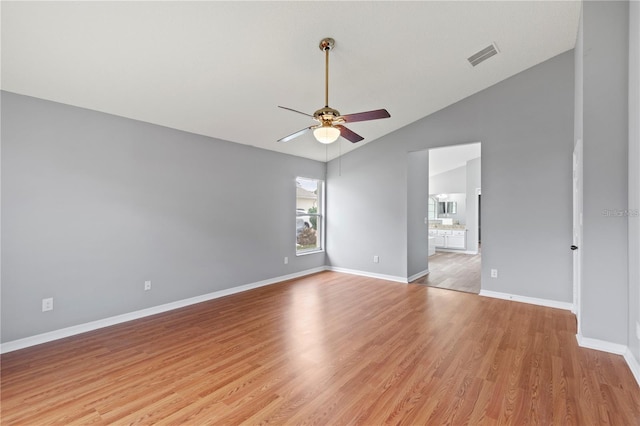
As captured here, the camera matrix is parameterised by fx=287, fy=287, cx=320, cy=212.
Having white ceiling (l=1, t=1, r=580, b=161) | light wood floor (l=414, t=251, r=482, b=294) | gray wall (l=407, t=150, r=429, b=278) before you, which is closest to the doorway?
light wood floor (l=414, t=251, r=482, b=294)

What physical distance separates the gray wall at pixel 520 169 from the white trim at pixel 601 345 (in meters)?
1.37

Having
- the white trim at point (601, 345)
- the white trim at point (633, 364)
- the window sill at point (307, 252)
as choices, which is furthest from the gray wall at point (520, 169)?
the window sill at point (307, 252)

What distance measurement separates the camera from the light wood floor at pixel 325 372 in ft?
6.45

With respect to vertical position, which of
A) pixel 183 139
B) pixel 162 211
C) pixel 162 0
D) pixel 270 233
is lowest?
pixel 270 233

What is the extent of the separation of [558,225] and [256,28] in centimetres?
465

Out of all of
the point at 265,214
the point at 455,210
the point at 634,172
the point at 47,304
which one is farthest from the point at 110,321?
the point at 455,210

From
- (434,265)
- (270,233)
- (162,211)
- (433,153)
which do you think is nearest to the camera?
(162,211)

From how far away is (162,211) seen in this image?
4.02m

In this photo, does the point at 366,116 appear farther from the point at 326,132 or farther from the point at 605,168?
the point at 605,168

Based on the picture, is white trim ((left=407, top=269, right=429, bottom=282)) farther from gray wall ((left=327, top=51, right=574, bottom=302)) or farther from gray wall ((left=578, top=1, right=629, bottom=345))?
gray wall ((left=578, top=1, right=629, bottom=345))

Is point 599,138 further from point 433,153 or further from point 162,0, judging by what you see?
point 433,153

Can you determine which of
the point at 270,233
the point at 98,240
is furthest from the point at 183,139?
the point at 270,233

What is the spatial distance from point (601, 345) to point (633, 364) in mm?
389

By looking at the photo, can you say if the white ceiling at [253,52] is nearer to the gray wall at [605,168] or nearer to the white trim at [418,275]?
the gray wall at [605,168]
